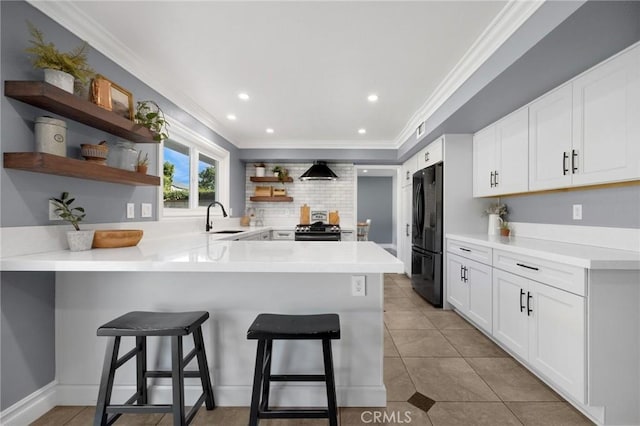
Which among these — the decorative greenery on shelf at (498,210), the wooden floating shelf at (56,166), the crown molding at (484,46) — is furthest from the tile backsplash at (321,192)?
the wooden floating shelf at (56,166)

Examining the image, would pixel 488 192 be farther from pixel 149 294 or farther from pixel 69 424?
pixel 69 424

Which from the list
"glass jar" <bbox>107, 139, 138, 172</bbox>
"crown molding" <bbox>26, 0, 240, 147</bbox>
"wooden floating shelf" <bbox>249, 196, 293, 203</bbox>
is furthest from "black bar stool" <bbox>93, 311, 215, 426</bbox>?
"wooden floating shelf" <bbox>249, 196, 293, 203</bbox>

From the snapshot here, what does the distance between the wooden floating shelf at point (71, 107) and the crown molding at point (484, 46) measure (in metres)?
2.55

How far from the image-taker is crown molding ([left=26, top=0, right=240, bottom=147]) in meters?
1.66

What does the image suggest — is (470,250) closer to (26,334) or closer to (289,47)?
(289,47)

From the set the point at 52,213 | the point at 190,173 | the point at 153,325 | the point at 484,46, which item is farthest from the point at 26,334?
the point at 484,46

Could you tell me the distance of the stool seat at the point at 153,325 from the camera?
132 centimetres

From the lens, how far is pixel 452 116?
277 centimetres

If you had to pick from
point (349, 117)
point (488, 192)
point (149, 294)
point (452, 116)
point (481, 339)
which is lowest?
point (481, 339)

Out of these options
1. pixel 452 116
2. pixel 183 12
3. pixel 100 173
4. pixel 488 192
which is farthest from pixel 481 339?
pixel 183 12

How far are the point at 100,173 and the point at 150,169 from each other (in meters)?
0.87

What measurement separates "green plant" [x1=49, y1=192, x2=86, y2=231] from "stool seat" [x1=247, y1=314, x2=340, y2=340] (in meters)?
1.29

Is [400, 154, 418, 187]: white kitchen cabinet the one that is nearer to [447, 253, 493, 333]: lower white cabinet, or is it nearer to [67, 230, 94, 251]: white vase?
[447, 253, 493, 333]: lower white cabinet

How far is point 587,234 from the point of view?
2158mm
